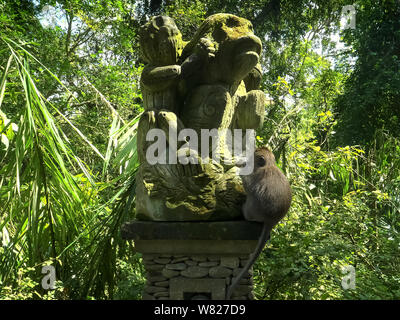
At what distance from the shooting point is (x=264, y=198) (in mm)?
3148

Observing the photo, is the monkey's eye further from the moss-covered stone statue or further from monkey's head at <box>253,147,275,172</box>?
the moss-covered stone statue

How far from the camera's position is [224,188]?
3359 mm

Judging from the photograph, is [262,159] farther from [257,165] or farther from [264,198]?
[264,198]

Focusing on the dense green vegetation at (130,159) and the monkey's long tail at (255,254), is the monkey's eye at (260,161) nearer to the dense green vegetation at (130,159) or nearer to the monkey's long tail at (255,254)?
the monkey's long tail at (255,254)

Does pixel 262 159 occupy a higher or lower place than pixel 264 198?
higher

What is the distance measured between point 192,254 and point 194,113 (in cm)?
117

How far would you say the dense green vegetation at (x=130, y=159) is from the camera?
4.19 m

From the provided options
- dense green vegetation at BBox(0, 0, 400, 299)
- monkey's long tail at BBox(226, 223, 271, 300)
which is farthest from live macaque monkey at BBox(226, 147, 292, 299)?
dense green vegetation at BBox(0, 0, 400, 299)

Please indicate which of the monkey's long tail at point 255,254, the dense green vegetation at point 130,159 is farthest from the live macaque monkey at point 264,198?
the dense green vegetation at point 130,159

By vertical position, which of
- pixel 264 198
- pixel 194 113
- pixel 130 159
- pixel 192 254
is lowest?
pixel 192 254

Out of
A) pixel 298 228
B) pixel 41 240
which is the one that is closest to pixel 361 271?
pixel 298 228

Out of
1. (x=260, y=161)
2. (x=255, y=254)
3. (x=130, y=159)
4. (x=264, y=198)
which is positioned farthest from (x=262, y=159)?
(x=130, y=159)

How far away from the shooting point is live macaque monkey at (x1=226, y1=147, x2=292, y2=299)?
3.14 m

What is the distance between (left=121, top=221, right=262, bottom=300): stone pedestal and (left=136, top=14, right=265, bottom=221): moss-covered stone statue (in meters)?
0.11
